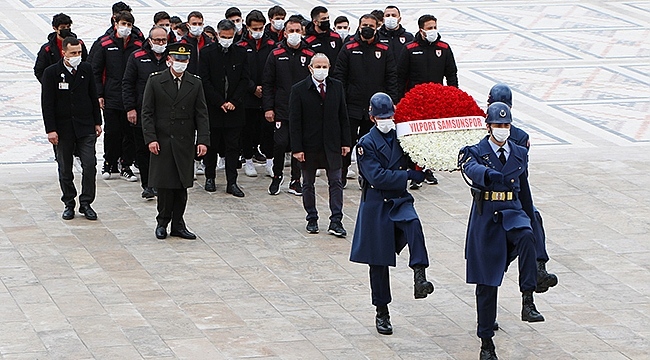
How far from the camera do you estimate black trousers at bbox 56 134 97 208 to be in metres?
12.0

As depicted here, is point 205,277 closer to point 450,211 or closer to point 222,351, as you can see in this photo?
point 222,351

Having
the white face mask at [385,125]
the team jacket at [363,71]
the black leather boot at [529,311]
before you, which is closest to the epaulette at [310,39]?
the team jacket at [363,71]

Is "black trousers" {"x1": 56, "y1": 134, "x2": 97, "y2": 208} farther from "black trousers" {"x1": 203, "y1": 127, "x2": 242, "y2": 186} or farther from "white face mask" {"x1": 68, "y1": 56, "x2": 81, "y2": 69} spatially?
"black trousers" {"x1": 203, "y1": 127, "x2": 242, "y2": 186}

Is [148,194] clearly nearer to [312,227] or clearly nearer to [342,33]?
[312,227]

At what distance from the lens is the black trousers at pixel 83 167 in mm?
12047

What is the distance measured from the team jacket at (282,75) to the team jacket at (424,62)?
1.10 metres

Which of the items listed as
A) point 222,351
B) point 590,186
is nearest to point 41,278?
point 222,351

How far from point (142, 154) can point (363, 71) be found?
2.50 meters

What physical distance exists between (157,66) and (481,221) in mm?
5361

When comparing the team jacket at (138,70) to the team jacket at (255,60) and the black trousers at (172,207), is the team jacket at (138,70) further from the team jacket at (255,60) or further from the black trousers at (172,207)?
the black trousers at (172,207)

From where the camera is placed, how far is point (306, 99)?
1198 centimetres

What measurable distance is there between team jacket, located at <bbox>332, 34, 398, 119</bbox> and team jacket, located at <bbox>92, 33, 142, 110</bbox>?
2.20 m

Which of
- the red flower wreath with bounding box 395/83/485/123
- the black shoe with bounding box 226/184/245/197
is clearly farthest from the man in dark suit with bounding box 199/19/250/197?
the red flower wreath with bounding box 395/83/485/123

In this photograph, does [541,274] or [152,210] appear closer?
[541,274]
